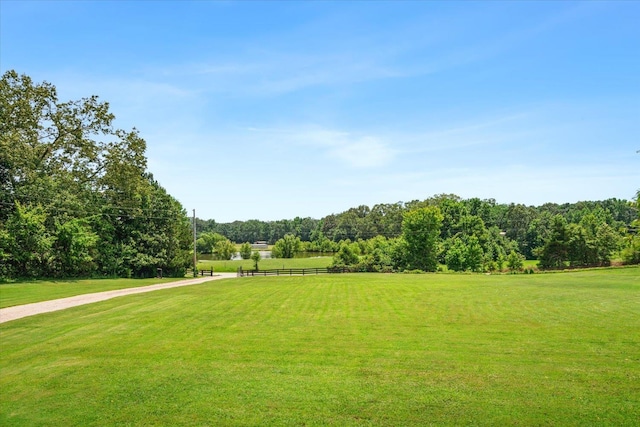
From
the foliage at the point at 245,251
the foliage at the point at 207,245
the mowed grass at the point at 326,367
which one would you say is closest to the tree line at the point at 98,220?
the mowed grass at the point at 326,367

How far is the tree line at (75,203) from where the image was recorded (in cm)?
3797

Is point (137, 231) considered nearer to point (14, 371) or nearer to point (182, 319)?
point (182, 319)

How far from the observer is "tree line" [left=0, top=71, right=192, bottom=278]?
3797 cm

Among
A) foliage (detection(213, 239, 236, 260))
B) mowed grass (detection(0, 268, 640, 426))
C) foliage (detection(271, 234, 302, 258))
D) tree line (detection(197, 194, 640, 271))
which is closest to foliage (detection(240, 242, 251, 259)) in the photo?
foliage (detection(213, 239, 236, 260))

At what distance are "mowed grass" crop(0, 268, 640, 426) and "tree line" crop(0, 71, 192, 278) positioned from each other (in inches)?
967

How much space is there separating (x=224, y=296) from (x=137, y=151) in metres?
31.0

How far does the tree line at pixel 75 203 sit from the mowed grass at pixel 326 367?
80.6 feet

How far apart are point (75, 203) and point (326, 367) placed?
132ft

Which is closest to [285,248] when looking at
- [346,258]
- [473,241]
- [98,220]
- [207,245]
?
[207,245]

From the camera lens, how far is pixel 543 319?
15984mm

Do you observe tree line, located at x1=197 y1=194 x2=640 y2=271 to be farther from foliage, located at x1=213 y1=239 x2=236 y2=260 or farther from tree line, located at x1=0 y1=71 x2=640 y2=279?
foliage, located at x1=213 y1=239 x2=236 y2=260

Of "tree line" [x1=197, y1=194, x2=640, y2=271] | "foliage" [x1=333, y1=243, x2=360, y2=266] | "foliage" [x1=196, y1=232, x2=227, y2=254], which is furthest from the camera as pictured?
"foliage" [x1=196, y1=232, x2=227, y2=254]

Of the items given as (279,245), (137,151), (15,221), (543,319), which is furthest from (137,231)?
(279,245)

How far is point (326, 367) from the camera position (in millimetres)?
10383
